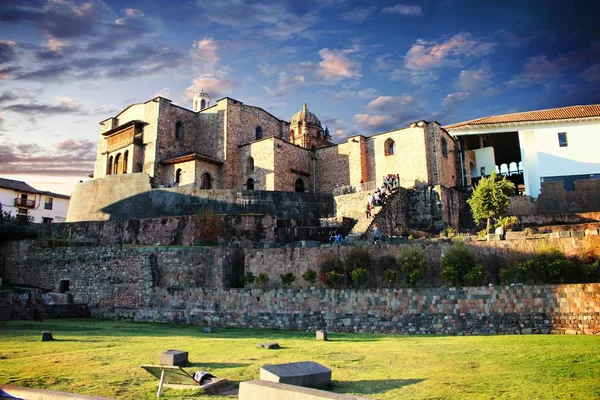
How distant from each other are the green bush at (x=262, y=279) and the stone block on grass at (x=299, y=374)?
35.4ft

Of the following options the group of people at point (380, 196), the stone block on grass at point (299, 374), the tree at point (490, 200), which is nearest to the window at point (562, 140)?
the tree at point (490, 200)

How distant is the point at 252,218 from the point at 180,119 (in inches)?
688

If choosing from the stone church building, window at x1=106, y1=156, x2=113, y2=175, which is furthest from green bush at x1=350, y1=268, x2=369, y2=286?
window at x1=106, y1=156, x2=113, y2=175

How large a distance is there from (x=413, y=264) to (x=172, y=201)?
16167mm

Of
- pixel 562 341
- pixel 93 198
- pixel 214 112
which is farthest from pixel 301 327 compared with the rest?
pixel 214 112

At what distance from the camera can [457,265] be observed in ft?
48.4

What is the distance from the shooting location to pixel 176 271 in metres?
18.8

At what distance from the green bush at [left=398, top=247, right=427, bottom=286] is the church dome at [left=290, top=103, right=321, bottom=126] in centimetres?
3094

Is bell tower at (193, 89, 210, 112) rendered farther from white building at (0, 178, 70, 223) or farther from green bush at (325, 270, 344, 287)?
green bush at (325, 270, 344, 287)

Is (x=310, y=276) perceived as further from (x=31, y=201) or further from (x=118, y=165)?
(x=31, y=201)

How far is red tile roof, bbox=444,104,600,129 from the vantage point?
2819 cm

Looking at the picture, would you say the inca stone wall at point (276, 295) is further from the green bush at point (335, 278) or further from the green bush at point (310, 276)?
the green bush at point (335, 278)

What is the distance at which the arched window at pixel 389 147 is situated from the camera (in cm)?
3368

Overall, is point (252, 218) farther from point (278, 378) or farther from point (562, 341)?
point (278, 378)
